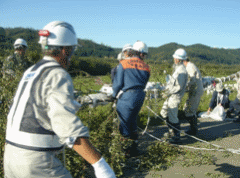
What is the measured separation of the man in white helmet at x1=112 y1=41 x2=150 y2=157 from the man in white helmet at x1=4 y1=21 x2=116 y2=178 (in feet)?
8.86

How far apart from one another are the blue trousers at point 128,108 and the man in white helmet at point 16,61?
201cm

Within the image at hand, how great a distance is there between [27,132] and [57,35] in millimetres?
754

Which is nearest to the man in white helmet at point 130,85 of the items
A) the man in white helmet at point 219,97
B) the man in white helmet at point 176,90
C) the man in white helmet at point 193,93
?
the man in white helmet at point 176,90

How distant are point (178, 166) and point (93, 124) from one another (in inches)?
74.9

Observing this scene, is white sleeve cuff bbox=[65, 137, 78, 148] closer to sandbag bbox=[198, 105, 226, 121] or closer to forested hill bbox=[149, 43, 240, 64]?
sandbag bbox=[198, 105, 226, 121]

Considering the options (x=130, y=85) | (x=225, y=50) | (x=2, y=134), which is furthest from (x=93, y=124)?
(x=225, y=50)

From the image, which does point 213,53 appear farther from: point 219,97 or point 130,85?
point 130,85

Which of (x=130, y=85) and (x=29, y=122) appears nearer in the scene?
(x=29, y=122)

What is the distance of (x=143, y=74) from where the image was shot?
4492 millimetres

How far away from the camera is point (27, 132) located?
1.65m

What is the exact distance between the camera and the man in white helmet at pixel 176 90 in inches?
224

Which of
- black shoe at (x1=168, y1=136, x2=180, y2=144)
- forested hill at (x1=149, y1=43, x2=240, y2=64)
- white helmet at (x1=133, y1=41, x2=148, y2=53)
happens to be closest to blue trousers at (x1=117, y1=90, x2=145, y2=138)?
white helmet at (x1=133, y1=41, x2=148, y2=53)

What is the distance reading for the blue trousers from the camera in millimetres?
4473

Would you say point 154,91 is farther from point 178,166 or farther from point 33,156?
Answer: point 33,156
